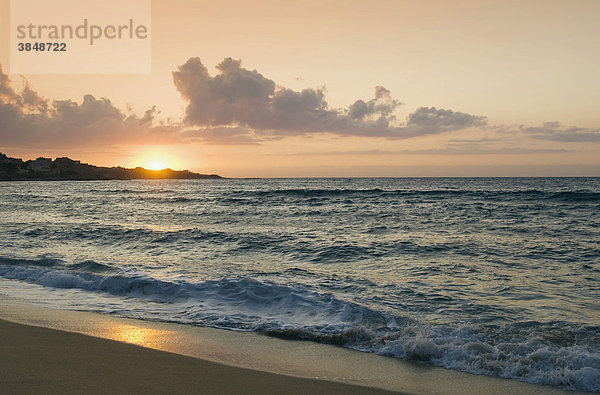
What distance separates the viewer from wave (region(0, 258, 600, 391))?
533cm

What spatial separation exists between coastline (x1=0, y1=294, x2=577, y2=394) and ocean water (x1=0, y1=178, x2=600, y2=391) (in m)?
0.46

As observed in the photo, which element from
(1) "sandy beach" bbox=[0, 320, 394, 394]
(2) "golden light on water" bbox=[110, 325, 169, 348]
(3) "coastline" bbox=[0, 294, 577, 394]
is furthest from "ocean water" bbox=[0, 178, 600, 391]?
(1) "sandy beach" bbox=[0, 320, 394, 394]

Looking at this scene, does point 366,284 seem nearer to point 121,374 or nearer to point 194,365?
point 194,365

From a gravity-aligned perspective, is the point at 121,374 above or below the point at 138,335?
above

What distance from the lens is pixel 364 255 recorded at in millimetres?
13250

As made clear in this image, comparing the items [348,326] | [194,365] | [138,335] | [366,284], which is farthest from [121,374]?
[366,284]

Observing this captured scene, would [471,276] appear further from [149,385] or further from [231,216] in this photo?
[231,216]

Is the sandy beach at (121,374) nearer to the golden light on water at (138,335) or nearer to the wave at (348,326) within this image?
the golden light on water at (138,335)

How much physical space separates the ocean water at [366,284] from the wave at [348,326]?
23mm

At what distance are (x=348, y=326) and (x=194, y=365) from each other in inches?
109

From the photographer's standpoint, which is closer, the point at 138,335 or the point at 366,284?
the point at 138,335

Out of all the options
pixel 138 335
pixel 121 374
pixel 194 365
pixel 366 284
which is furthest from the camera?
pixel 366 284

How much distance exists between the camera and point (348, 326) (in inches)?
271

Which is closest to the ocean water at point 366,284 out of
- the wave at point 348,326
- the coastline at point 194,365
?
the wave at point 348,326
